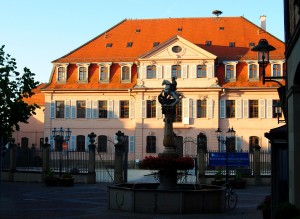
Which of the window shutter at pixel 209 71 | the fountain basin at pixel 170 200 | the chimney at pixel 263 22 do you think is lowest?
the fountain basin at pixel 170 200

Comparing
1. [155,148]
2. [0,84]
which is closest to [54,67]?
[155,148]

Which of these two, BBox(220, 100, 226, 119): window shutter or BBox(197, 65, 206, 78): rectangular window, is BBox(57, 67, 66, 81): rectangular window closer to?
BBox(197, 65, 206, 78): rectangular window

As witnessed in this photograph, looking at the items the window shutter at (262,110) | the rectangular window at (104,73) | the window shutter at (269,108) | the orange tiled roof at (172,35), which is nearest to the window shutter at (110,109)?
the rectangular window at (104,73)

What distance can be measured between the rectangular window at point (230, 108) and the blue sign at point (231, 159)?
22515 mm

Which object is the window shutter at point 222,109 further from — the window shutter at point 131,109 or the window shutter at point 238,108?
the window shutter at point 131,109

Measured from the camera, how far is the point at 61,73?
55.2m

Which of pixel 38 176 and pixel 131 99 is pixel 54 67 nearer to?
pixel 131 99

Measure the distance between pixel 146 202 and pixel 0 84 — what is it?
1552 cm

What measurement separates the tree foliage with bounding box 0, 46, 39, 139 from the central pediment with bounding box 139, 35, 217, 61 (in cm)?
2281

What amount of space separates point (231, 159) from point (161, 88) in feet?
75.4

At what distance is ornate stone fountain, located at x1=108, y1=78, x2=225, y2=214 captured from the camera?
16.2 metres

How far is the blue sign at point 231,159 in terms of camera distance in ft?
97.5

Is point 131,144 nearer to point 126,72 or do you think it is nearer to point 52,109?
point 126,72

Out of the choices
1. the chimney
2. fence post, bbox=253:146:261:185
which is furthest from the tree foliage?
the chimney
